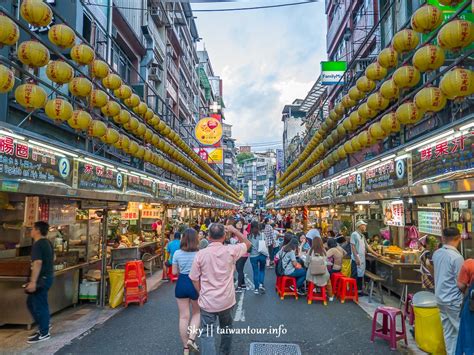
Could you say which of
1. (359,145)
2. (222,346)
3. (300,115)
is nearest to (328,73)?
(359,145)

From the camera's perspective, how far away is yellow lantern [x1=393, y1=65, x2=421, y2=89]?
8.15 metres

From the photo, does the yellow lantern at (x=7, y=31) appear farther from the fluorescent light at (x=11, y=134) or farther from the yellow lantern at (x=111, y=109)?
the yellow lantern at (x=111, y=109)

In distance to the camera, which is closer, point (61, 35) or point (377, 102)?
point (61, 35)

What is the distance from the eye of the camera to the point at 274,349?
20.4 feet

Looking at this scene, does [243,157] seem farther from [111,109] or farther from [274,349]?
[274,349]

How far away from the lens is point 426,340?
606 cm

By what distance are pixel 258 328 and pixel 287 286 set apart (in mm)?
3353

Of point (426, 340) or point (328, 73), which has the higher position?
point (328, 73)

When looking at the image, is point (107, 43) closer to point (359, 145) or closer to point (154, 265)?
point (154, 265)

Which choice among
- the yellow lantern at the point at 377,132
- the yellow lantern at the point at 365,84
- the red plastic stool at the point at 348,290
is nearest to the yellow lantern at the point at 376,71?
the yellow lantern at the point at 365,84

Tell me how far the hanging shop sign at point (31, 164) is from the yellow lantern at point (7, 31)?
1.60 metres

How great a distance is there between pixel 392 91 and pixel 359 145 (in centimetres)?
281

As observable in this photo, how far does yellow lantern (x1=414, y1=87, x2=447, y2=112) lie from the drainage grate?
520 cm

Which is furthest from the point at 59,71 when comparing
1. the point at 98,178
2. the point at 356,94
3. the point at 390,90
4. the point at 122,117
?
the point at 356,94
